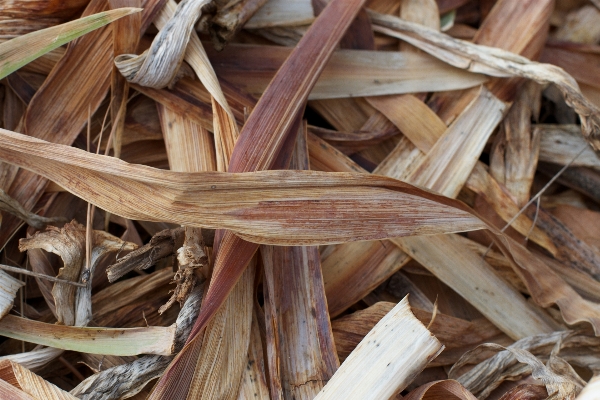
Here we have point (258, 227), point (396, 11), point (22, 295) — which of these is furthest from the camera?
point (396, 11)

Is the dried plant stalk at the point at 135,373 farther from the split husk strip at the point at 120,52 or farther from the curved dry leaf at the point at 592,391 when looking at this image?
the curved dry leaf at the point at 592,391

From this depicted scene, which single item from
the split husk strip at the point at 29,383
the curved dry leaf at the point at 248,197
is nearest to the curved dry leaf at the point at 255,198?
the curved dry leaf at the point at 248,197

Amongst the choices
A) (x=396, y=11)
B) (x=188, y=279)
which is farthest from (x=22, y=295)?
(x=396, y=11)

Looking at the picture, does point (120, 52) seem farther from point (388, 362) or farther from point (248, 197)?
point (388, 362)

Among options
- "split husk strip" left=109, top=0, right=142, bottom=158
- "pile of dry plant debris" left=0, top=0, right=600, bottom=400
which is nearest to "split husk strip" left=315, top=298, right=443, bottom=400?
"pile of dry plant debris" left=0, top=0, right=600, bottom=400

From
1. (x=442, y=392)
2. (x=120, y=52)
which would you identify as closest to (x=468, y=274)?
(x=442, y=392)

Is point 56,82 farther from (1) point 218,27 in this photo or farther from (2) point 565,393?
(2) point 565,393
